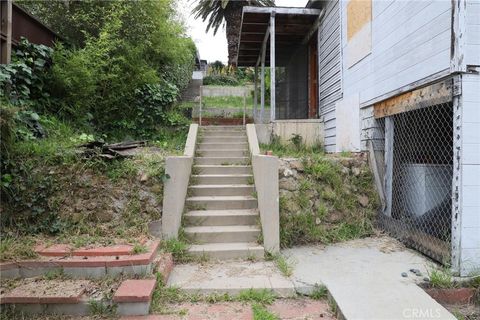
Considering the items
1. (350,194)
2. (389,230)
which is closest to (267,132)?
A: (350,194)

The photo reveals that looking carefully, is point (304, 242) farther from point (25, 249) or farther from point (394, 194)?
point (25, 249)

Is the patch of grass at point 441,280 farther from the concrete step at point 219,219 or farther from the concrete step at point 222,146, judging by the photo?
the concrete step at point 222,146

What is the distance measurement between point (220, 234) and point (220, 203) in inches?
23.4

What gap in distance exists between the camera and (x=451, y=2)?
3.45m

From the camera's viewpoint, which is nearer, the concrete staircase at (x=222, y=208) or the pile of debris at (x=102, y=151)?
the concrete staircase at (x=222, y=208)

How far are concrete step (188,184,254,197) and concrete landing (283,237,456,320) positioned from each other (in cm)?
111

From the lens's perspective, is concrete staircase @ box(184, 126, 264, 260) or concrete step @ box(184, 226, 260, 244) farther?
concrete step @ box(184, 226, 260, 244)

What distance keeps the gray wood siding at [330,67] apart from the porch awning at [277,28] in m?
0.63

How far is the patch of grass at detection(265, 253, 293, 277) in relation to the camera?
3.65m

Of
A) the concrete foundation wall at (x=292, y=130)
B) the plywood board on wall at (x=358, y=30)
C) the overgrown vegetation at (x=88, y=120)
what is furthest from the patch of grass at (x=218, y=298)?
the concrete foundation wall at (x=292, y=130)

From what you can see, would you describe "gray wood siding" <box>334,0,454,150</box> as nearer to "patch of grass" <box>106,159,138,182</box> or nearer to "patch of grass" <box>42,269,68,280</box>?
"patch of grass" <box>106,159,138,182</box>

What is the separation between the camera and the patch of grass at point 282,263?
3.65 meters

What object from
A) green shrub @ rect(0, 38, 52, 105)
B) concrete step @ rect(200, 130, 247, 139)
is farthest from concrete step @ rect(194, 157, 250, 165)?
green shrub @ rect(0, 38, 52, 105)

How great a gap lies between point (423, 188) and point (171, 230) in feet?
11.4
